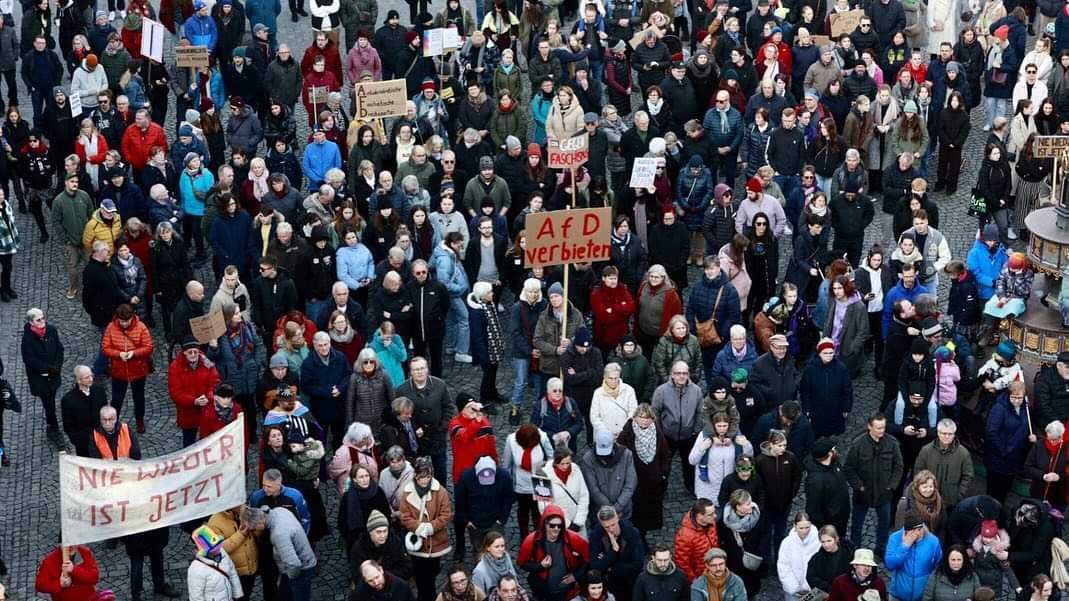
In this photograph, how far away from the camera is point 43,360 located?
21.4 m

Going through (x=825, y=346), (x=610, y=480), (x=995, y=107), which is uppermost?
(x=995, y=107)

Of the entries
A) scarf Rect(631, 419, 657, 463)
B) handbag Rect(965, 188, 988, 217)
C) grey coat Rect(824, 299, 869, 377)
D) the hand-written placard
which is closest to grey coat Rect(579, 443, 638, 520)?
scarf Rect(631, 419, 657, 463)

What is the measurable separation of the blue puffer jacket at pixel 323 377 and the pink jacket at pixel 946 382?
224 inches

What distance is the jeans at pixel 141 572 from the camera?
61.7 ft

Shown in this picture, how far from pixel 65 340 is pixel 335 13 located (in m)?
9.54

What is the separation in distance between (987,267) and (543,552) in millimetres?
7215

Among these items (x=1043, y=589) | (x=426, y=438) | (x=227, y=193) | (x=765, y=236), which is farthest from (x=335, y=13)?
(x=1043, y=589)

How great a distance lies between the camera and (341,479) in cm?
1903

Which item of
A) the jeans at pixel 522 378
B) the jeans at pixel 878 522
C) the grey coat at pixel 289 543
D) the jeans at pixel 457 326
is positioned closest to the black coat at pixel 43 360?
the jeans at pixel 457 326

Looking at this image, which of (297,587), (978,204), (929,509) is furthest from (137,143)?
(929,509)

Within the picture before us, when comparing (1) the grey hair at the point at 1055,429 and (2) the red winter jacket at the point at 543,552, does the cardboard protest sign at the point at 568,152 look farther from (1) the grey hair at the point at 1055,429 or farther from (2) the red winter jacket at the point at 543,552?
(2) the red winter jacket at the point at 543,552

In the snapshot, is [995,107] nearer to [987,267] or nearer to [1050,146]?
[1050,146]

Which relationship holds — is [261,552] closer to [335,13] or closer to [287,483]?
[287,483]

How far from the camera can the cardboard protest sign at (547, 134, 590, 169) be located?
24297 mm
